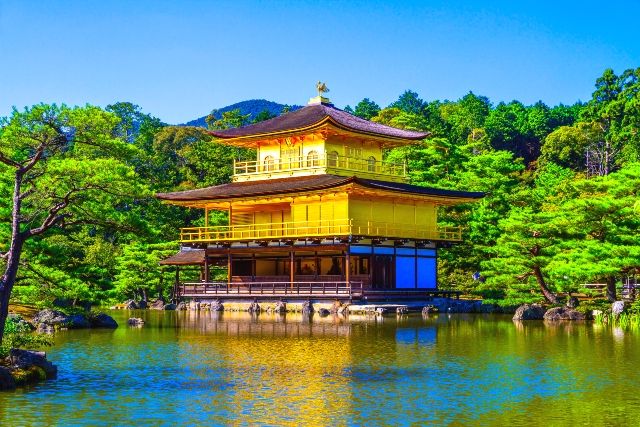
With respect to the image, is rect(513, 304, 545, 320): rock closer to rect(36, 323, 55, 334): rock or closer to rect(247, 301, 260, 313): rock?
rect(247, 301, 260, 313): rock

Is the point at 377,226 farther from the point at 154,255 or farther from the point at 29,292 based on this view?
the point at 29,292

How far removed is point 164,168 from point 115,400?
65.5 metres

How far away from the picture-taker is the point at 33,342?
21047 millimetres

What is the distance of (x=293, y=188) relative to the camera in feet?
156

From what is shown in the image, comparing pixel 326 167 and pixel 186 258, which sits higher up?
pixel 326 167

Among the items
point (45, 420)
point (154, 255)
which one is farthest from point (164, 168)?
point (45, 420)

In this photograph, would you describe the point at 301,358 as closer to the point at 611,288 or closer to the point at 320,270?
the point at 611,288

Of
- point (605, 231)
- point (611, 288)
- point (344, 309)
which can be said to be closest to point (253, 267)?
point (344, 309)

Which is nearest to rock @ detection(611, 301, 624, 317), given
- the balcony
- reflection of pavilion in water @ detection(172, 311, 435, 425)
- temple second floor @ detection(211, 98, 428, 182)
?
reflection of pavilion in water @ detection(172, 311, 435, 425)

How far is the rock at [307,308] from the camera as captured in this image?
44.6m

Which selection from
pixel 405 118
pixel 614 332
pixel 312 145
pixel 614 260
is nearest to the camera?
pixel 614 332

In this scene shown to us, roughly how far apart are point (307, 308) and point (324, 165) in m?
9.75

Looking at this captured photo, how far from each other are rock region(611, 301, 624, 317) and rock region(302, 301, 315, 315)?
47.7 feet

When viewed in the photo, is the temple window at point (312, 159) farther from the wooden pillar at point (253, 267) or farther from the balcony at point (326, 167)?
the wooden pillar at point (253, 267)
